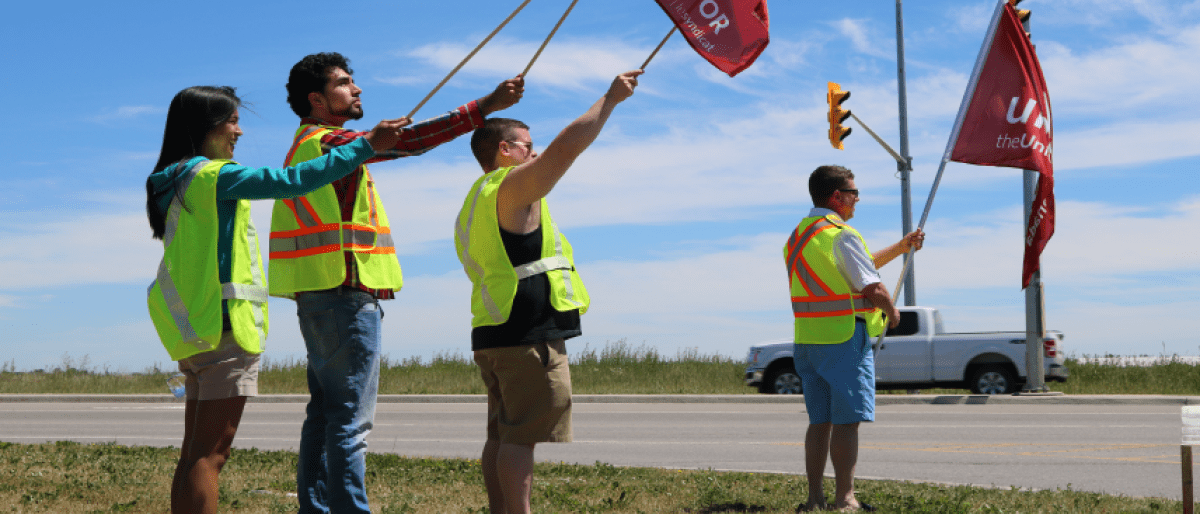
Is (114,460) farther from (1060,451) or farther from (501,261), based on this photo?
(1060,451)

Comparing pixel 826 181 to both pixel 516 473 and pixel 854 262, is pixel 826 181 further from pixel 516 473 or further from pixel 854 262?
pixel 516 473

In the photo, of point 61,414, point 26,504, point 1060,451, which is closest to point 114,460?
point 26,504

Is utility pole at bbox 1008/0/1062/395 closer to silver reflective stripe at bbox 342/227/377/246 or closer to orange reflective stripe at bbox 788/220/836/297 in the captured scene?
orange reflective stripe at bbox 788/220/836/297

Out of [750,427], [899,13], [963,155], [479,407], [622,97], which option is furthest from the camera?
[899,13]

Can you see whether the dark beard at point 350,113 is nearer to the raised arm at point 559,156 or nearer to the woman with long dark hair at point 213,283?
the woman with long dark hair at point 213,283

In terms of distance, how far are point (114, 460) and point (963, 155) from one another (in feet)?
22.9

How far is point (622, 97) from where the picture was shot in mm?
3572

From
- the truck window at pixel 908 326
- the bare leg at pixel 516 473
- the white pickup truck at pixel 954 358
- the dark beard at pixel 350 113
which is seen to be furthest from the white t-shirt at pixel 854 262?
the truck window at pixel 908 326

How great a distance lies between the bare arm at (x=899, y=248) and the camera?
247 inches

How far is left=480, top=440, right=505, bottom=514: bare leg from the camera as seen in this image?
4.25m

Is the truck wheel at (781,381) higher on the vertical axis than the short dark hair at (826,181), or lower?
lower

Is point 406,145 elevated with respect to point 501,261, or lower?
elevated

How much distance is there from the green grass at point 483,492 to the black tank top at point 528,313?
2309mm

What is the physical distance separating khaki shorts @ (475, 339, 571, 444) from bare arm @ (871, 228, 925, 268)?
3098 mm
